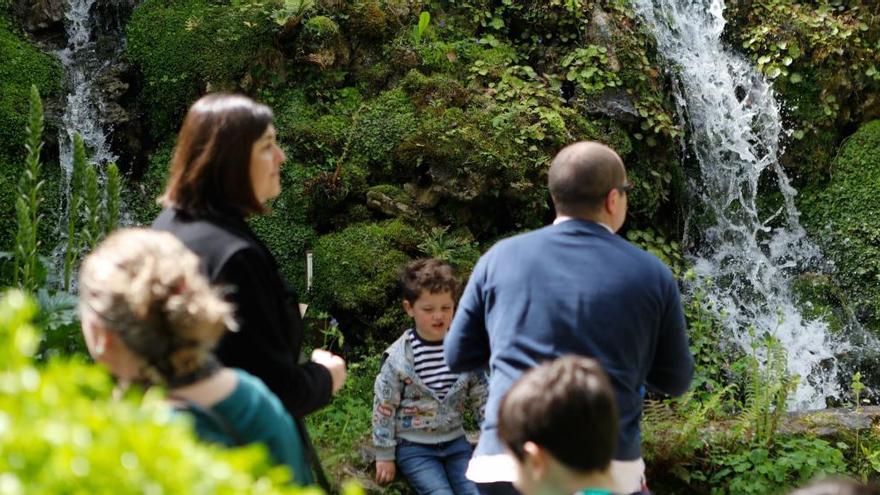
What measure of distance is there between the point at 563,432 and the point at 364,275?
4.64 meters

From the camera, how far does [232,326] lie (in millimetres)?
2387

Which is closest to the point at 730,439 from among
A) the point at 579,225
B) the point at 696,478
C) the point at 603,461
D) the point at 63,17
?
the point at 696,478

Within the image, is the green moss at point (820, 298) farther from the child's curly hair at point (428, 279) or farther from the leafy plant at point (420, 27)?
the child's curly hair at point (428, 279)

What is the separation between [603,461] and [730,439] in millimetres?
3509

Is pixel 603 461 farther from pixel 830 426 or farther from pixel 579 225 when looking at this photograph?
pixel 830 426

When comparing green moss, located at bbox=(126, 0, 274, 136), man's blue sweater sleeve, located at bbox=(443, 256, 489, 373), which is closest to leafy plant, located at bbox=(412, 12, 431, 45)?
green moss, located at bbox=(126, 0, 274, 136)

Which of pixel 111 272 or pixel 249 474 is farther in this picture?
pixel 111 272

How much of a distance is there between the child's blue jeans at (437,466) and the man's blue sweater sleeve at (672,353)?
1580 millimetres

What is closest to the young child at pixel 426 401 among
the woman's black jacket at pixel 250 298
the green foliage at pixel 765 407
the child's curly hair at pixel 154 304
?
the woman's black jacket at pixel 250 298

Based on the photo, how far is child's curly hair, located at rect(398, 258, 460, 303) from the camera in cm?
490

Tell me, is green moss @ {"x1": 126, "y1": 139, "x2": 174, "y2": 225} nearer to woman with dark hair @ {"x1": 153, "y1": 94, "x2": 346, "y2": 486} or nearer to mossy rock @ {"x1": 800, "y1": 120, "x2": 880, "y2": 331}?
woman with dark hair @ {"x1": 153, "y1": 94, "x2": 346, "y2": 486}

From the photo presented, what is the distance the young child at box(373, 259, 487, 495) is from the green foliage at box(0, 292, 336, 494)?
10.2 feet

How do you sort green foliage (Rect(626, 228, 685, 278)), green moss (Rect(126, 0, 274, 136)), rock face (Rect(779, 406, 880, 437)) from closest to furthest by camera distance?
rock face (Rect(779, 406, 880, 437))
green moss (Rect(126, 0, 274, 136))
green foliage (Rect(626, 228, 685, 278))

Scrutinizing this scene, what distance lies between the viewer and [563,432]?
2662 mm
